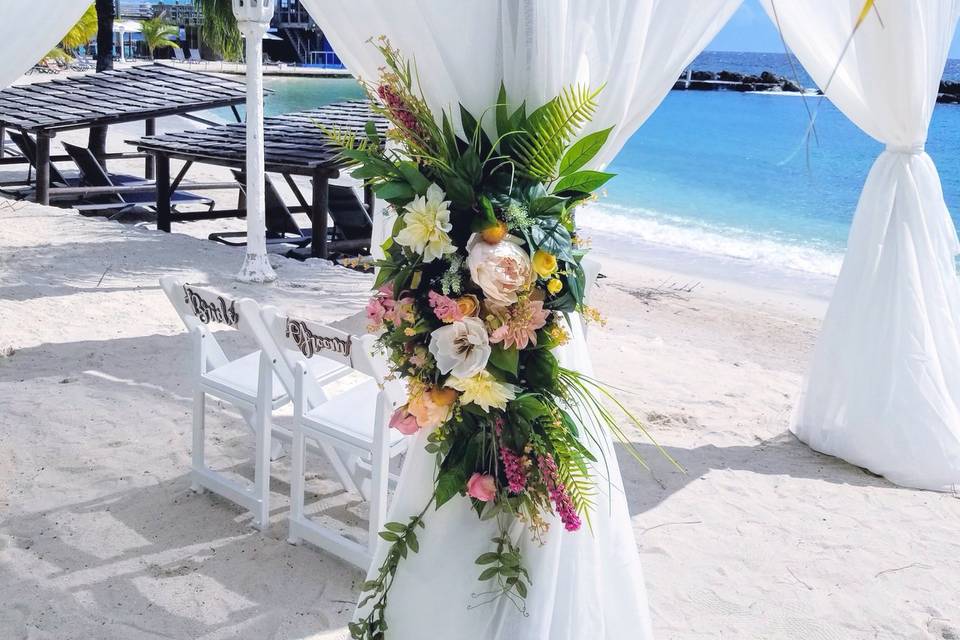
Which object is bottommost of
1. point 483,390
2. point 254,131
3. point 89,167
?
point 89,167

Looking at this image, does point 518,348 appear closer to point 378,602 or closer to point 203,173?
point 378,602

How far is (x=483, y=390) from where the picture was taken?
2.04 meters

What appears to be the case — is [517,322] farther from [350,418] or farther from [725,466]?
[725,466]

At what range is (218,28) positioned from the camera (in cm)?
2103

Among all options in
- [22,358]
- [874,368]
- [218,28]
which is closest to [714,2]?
[874,368]

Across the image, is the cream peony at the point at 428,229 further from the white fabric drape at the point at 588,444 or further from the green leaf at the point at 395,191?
the white fabric drape at the point at 588,444

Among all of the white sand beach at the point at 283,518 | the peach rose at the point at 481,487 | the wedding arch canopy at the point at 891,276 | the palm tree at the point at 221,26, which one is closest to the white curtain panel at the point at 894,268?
the wedding arch canopy at the point at 891,276

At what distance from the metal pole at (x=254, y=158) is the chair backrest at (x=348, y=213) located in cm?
140

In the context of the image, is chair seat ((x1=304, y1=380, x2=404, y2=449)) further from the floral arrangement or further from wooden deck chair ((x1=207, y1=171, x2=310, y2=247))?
wooden deck chair ((x1=207, y1=171, x2=310, y2=247))

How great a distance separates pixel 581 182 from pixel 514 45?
377mm

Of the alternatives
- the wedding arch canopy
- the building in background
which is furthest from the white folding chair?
the building in background

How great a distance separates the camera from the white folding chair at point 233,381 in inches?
126

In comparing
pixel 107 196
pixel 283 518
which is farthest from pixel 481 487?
pixel 107 196

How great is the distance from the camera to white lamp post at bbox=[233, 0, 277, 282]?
6730 millimetres
